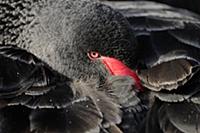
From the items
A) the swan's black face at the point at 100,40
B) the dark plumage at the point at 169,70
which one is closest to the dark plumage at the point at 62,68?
the swan's black face at the point at 100,40

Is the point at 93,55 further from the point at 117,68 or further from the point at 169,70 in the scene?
the point at 169,70

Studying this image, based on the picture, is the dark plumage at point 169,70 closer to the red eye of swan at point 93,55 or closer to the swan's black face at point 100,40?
the swan's black face at point 100,40

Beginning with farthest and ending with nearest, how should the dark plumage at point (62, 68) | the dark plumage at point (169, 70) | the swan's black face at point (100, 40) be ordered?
the swan's black face at point (100, 40)
the dark plumage at point (169, 70)
the dark plumage at point (62, 68)

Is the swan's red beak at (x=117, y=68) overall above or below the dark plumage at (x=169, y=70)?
below

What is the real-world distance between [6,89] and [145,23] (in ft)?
3.91

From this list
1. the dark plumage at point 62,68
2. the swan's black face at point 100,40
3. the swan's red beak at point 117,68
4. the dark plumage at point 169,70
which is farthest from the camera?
the swan's black face at point 100,40

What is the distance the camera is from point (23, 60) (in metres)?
3.63

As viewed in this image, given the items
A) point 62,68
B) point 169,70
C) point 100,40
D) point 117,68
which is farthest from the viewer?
point 62,68

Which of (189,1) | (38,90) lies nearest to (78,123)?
(38,90)

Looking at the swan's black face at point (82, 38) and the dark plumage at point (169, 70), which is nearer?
the dark plumage at point (169, 70)

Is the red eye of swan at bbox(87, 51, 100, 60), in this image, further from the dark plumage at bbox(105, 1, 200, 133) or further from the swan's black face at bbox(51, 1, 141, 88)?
the dark plumage at bbox(105, 1, 200, 133)

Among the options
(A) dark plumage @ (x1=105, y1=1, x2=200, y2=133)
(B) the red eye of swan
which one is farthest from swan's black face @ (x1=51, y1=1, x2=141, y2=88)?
(A) dark plumage @ (x1=105, y1=1, x2=200, y2=133)

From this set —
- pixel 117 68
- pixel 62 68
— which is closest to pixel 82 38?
pixel 62 68

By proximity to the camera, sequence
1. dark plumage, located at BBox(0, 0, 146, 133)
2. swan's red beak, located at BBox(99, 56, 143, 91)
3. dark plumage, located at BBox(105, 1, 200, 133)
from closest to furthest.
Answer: dark plumage, located at BBox(0, 0, 146, 133) → dark plumage, located at BBox(105, 1, 200, 133) → swan's red beak, located at BBox(99, 56, 143, 91)
